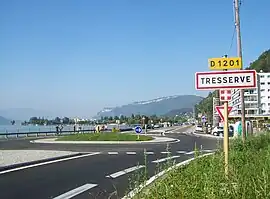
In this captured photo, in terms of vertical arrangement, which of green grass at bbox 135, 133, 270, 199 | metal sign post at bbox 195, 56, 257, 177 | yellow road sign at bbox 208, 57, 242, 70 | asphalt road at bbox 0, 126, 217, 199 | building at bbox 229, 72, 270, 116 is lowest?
asphalt road at bbox 0, 126, 217, 199

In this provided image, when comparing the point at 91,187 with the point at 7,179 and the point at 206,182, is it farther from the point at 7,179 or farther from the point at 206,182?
the point at 206,182

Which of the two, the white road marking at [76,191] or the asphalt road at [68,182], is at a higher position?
the asphalt road at [68,182]

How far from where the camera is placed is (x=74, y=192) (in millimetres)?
10000

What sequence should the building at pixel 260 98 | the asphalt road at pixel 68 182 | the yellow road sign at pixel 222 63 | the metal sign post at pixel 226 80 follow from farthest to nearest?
the building at pixel 260 98 < the asphalt road at pixel 68 182 < the yellow road sign at pixel 222 63 < the metal sign post at pixel 226 80

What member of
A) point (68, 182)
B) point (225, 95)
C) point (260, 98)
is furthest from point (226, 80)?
point (260, 98)

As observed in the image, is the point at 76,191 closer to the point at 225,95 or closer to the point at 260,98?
the point at 225,95

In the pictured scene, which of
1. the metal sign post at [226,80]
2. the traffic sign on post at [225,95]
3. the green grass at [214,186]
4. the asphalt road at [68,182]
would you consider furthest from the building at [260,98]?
the green grass at [214,186]

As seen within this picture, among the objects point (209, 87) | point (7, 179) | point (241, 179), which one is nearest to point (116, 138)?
point (7, 179)

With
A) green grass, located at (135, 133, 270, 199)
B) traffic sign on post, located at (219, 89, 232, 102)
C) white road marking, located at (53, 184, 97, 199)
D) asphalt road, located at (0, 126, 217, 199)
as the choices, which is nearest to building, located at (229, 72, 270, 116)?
→ asphalt road, located at (0, 126, 217, 199)

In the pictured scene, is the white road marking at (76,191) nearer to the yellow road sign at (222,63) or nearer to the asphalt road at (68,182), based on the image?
the asphalt road at (68,182)

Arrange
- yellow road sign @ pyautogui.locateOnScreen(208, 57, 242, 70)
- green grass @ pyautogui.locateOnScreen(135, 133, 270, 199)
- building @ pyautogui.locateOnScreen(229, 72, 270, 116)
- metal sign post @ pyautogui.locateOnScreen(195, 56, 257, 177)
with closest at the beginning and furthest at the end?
green grass @ pyautogui.locateOnScreen(135, 133, 270, 199), metal sign post @ pyautogui.locateOnScreen(195, 56, 257, 177), yellow road sign @ pyautogui.locateOnScreen(208, 57, 242, 70), building @ pyautogui.locateOnScreen(229, 72, 270, 116)

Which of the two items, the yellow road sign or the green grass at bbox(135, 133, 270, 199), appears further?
the yellow road sign

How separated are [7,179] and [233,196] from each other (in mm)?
8862

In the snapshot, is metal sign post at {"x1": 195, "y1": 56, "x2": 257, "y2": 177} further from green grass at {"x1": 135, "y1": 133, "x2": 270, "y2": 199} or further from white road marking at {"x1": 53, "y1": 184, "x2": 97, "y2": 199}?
white road marking at {"x1": 53, "y1": 184, "x2": 97, "y2": 199}
